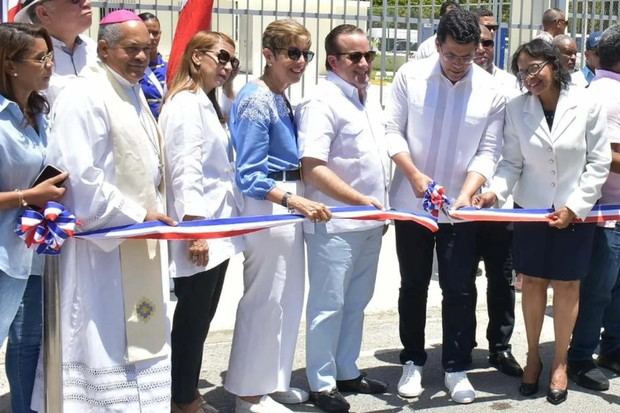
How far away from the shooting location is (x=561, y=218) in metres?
5.05

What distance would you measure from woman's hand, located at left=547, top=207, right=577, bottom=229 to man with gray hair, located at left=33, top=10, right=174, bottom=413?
2153 mm

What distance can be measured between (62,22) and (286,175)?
1353mm

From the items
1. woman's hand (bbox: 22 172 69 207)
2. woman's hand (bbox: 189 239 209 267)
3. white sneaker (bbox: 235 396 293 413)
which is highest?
woman's hand (bbox: 22 172 69 207)

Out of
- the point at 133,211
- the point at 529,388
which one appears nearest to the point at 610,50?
the point at 529,388

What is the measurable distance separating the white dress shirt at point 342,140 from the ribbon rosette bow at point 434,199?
0.25 metres

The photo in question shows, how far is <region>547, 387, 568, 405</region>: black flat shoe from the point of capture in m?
5.20

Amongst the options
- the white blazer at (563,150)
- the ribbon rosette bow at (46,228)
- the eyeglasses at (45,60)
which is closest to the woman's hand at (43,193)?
the ribbon rosette bow at (46,228)

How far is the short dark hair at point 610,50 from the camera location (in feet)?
18.1

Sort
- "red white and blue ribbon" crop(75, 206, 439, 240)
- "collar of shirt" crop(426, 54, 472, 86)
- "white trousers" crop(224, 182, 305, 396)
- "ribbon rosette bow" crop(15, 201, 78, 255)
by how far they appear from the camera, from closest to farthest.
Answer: "ribbon rosette bow" crop(15, 201, 78, 255) → "red white and blue ribbon" crop(75, 206, 439, 240) → "white trousers" crop(224, 182, 305, 396) → "collar of shirt" crop(426, 54, 472, 86)

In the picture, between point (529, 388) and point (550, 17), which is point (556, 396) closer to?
point (529, 388)

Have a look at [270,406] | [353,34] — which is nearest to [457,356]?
[270,406]

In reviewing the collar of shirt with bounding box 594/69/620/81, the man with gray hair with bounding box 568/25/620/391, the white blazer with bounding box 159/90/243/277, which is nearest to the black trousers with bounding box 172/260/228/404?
the white blazer with bounding box 159/90/243/277

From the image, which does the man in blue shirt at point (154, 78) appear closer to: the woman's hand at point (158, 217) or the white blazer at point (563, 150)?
the woman's hand at point (158, 217)

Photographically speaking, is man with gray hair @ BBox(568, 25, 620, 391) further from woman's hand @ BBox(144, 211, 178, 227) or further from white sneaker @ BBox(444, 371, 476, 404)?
woman's hand @ BBox(144, 211, 178, 227)
